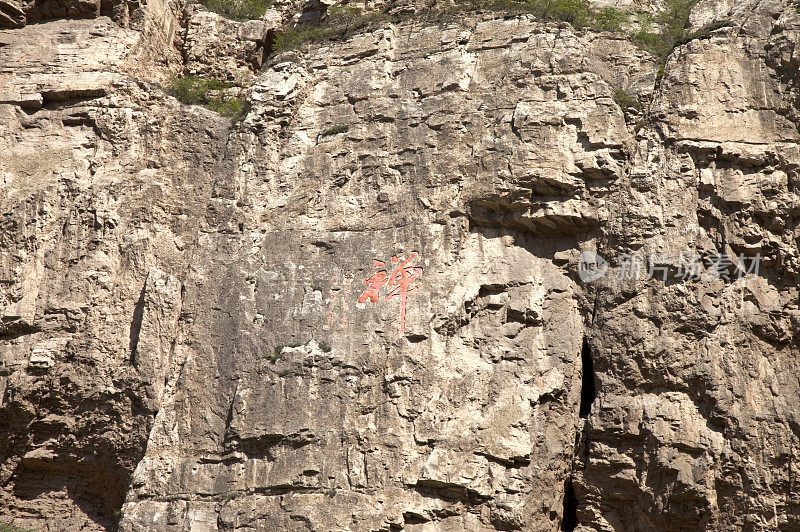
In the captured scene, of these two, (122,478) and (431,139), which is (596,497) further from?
(122,478)

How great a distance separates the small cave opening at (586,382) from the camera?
8.40m

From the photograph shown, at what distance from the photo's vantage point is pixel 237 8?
11461 millimetres

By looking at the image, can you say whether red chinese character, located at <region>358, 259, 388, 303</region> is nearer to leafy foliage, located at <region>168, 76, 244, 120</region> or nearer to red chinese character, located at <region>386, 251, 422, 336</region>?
red chinese character, located at <region>386, 251, 422, 336</region>

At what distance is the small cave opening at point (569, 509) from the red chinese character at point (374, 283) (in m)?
2.82

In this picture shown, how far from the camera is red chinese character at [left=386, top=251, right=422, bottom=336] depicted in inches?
333

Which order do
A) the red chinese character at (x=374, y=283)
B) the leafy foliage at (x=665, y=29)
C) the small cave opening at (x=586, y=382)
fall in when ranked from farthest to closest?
the leafy foliage at (x=665, y=29), the red chinese character at (x=374, y=283), the small cave opening at (x=586, y=382)

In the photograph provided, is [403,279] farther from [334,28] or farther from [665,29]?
[665,29]

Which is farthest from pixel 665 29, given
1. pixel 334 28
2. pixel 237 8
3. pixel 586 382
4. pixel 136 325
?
pixel 136 325

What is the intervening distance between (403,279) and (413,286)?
0.14 metres

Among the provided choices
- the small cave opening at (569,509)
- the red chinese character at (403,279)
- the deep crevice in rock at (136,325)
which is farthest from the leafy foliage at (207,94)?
the small cave opening at (569,509)

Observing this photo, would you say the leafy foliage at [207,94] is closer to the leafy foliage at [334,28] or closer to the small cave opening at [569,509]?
the leafy foliage at [334,28]

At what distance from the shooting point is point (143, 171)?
965cm

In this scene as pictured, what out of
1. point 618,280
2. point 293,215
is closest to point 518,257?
point 618,280

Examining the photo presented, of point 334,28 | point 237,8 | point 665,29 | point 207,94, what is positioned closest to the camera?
point 665,29
